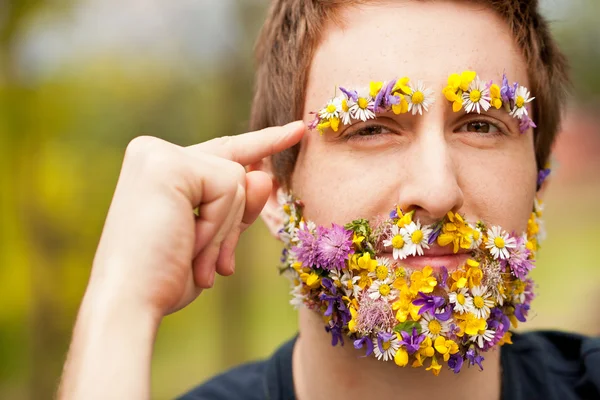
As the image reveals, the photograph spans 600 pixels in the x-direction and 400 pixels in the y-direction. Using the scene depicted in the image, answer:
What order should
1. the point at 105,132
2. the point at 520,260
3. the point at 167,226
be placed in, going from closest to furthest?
1. the point at 167,226
2. the point at 520,260
3. the point at 105,132

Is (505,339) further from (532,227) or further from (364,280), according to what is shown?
(364,280)

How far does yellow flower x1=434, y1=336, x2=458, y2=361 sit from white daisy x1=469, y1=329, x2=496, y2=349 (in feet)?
0.33

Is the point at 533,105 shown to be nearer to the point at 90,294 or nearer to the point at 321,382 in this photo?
the point at 321,382

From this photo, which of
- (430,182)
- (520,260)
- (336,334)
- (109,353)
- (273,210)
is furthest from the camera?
(273,210)

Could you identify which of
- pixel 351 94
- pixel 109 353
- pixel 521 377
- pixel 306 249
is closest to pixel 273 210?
pixel 306 249

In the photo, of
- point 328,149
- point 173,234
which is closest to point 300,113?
point 328,149

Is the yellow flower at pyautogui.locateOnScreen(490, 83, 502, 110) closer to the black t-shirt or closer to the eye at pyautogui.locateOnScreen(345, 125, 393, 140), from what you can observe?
the eye at pyautogui.locateOnScreen(345, 125, 393, 140)

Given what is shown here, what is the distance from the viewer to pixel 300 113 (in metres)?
3.04

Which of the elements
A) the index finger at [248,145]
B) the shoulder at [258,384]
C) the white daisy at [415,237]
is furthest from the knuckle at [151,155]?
the shoulder at [258,384]

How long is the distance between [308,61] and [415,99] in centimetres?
65

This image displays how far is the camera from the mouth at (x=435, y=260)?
257 centimetres

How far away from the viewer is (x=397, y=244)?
255 cm

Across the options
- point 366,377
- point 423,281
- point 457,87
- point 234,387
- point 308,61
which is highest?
point 308,61

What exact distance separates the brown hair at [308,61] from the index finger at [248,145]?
415 mm
